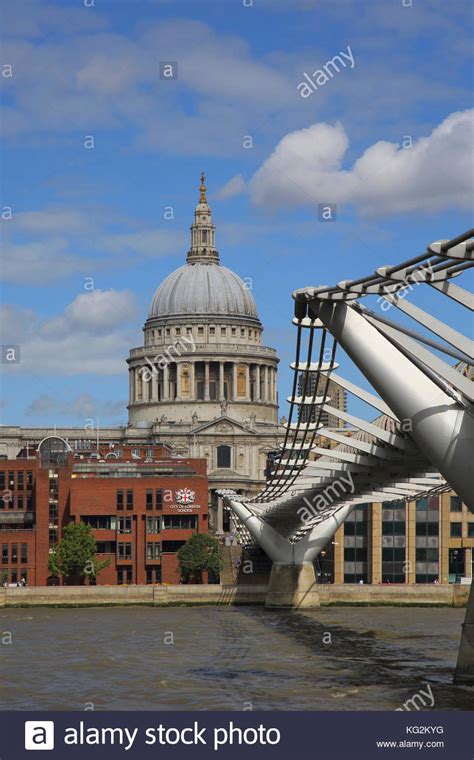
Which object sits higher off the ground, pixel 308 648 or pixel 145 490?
pixel 145 490

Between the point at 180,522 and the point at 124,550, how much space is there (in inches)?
166

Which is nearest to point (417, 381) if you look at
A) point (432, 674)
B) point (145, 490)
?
point (432, 674)

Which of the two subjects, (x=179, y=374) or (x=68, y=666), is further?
(x=179, y=374)

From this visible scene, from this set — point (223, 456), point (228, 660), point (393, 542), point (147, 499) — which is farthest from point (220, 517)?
point (228, 660)

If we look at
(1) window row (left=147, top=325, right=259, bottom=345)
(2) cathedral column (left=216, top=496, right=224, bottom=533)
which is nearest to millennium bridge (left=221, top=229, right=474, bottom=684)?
(2) cathedral column (left=216, top=496, right=224, bottom=533)

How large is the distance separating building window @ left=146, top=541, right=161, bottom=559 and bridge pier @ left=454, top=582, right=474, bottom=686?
4967 cm

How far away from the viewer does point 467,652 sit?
37.6 m


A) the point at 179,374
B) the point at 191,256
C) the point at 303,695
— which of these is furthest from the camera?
the point at 191,256

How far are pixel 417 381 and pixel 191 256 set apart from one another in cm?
13146

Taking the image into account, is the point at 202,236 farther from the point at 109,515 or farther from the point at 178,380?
the point at 109,515

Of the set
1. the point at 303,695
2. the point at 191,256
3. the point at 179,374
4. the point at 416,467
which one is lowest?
the point at 303,695

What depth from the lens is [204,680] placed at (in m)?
42.6

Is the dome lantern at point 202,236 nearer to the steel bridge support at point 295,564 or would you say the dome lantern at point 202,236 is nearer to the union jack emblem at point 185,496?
the union jack emblem at point 185,496
